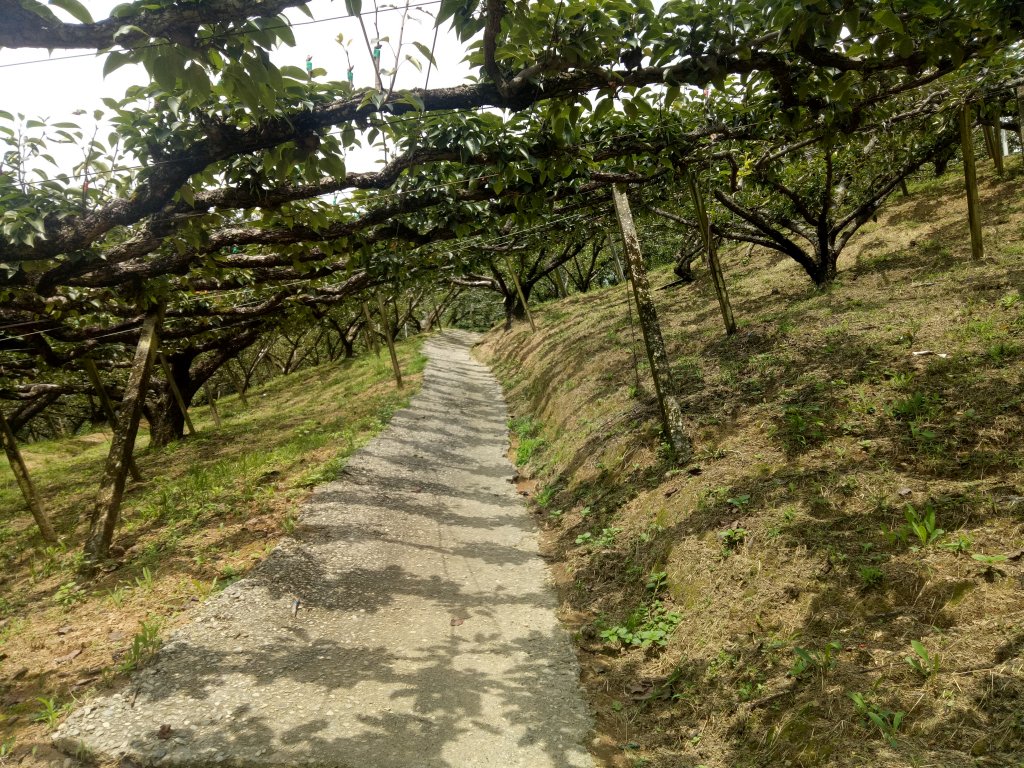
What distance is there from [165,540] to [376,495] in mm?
2681

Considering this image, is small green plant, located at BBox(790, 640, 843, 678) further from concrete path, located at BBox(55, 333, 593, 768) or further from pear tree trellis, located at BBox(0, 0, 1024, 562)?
pear tree trellis, located at BBox(0, 0, 1024, 562)

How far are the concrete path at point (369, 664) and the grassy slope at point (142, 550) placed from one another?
366mm

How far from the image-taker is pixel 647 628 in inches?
183

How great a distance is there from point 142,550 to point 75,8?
612 cm

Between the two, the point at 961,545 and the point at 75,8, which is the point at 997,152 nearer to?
the point at 961,545

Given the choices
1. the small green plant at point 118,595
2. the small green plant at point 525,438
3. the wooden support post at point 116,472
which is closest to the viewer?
the small green plant at point 118,595

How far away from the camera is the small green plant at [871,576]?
362cm

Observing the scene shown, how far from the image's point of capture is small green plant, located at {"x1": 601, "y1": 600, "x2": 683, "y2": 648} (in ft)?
14.7

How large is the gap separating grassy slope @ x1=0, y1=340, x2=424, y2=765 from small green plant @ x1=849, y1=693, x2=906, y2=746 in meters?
4.74

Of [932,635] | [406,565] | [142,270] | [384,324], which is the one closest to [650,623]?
[932,635]

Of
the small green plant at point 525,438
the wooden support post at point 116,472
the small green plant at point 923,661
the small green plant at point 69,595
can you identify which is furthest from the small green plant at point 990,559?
the wooden support post at point 116,472

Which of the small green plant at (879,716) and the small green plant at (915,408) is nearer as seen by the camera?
the small green plant at (879,716)

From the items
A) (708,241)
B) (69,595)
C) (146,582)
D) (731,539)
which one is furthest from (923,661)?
(69,595)

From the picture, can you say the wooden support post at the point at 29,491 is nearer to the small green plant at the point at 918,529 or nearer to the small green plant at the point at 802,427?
the small green plant at the point at 802,427
